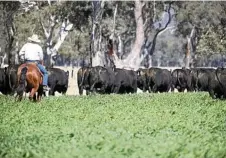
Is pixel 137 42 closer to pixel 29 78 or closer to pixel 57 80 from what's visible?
pixel 57 80

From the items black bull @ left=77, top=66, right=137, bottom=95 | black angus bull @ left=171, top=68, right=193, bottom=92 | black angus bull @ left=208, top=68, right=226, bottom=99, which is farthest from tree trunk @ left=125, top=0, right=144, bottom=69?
black angus bull @ left=208, top=68, right=226, bottom=99

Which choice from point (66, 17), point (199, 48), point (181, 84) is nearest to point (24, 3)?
point (66, 17)

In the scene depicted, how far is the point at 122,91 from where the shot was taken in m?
30.8

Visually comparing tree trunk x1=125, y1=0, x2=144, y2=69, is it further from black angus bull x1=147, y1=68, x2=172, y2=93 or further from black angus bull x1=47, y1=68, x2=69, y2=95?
black angus bull x1=47, y1=68, x2=69, y2=95

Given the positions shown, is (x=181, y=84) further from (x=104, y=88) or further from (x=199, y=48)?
(x=199, y=48)

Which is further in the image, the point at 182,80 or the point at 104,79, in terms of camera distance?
the point at 182,80

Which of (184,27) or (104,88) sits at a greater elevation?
(184,27)

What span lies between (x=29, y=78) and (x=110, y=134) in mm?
8662

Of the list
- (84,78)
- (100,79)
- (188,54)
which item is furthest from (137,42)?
(188,54)

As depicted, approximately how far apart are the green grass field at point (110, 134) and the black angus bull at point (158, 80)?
58.6 feet

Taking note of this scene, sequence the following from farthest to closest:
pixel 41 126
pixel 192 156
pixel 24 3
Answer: pixel 24 3
pixel 41 126
pixel 192 156

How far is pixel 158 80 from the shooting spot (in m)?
31.4

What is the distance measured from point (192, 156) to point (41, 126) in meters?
3.87

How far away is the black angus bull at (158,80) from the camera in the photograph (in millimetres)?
31266
